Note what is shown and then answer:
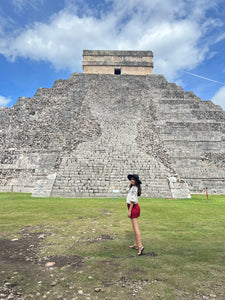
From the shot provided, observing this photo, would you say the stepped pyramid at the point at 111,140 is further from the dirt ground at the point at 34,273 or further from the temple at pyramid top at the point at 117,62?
the dirt ground at the point at 34,273

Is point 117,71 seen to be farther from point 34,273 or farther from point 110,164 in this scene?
point 34,273

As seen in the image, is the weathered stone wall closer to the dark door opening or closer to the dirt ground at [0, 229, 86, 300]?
the dark door opening

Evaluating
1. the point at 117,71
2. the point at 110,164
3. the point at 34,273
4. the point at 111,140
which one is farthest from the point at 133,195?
the point at 117,71

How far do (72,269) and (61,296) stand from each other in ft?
2.21

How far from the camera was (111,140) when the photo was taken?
54.5 ft

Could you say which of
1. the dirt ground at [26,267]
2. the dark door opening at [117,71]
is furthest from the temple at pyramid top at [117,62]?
the dirt ground at [26,267]

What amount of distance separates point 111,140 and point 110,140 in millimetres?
74

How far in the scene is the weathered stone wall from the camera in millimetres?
13156

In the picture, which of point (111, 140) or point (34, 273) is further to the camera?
point (111, 140)

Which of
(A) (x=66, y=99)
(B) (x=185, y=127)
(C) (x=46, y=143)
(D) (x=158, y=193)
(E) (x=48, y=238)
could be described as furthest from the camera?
(A) (x=66, y=99)

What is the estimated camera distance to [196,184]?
48.4ft

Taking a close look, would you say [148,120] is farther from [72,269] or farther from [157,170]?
[72,269]

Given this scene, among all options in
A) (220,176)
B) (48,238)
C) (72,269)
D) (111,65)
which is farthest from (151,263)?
(111,65)

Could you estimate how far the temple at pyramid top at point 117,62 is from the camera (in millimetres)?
28719
